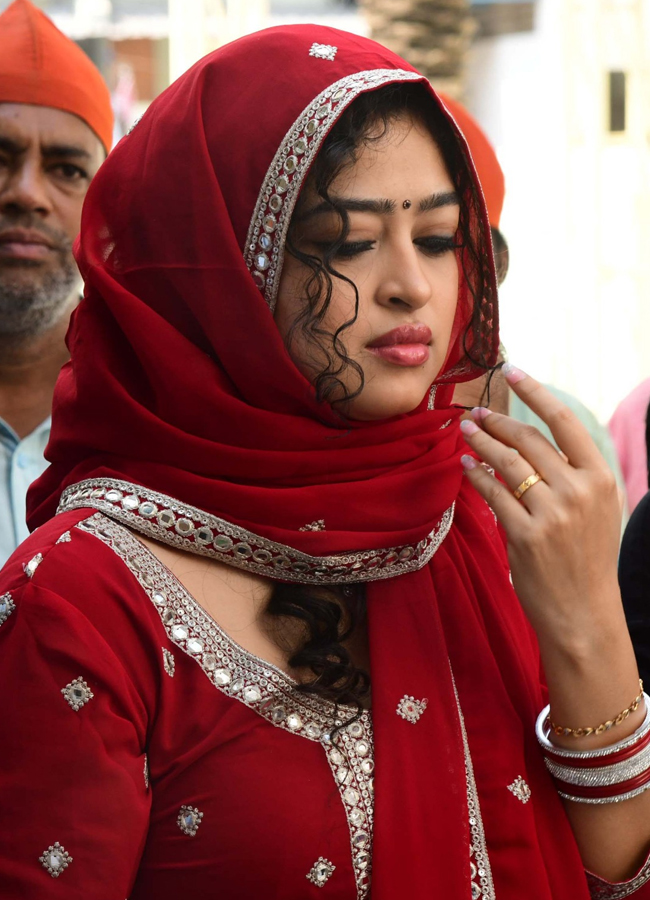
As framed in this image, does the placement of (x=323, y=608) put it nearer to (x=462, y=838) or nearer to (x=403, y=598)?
(x=403, y=598)

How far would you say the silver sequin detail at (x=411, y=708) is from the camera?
137 centimetres

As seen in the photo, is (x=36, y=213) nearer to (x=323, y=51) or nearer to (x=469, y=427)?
(x=323, y=51)

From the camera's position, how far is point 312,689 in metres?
1.34

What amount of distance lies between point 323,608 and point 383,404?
0.25m

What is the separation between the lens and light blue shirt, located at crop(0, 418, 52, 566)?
2430mm

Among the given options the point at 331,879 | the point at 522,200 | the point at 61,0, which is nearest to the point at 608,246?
the point at 522,200

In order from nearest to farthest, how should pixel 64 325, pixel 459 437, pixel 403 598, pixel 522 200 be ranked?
1. pixel 403 598
2. pixel 459 437
3. pixel 64 325
4. pixel 522 200

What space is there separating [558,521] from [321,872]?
45cm

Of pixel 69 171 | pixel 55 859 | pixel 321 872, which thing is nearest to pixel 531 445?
pixel 321 872

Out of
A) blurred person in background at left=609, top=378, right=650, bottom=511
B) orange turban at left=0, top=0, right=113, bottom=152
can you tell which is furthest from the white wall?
orange turban at left=0, top=0, right=113, bottom=152

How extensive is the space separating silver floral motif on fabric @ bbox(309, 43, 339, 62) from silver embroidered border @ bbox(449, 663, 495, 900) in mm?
791

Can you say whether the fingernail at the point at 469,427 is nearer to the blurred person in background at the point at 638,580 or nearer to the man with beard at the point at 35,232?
the blurred person in background at the point at 638,580

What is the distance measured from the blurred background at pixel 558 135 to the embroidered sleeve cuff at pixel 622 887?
18.7 ft

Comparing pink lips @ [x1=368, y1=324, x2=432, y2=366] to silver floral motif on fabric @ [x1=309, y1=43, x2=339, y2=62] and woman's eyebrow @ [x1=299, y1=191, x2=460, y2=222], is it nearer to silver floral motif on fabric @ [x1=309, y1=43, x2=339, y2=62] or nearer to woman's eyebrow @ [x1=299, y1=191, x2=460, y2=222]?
woman's eyebrow @ [x1=299, y1=191, x2=460, y2=222]
